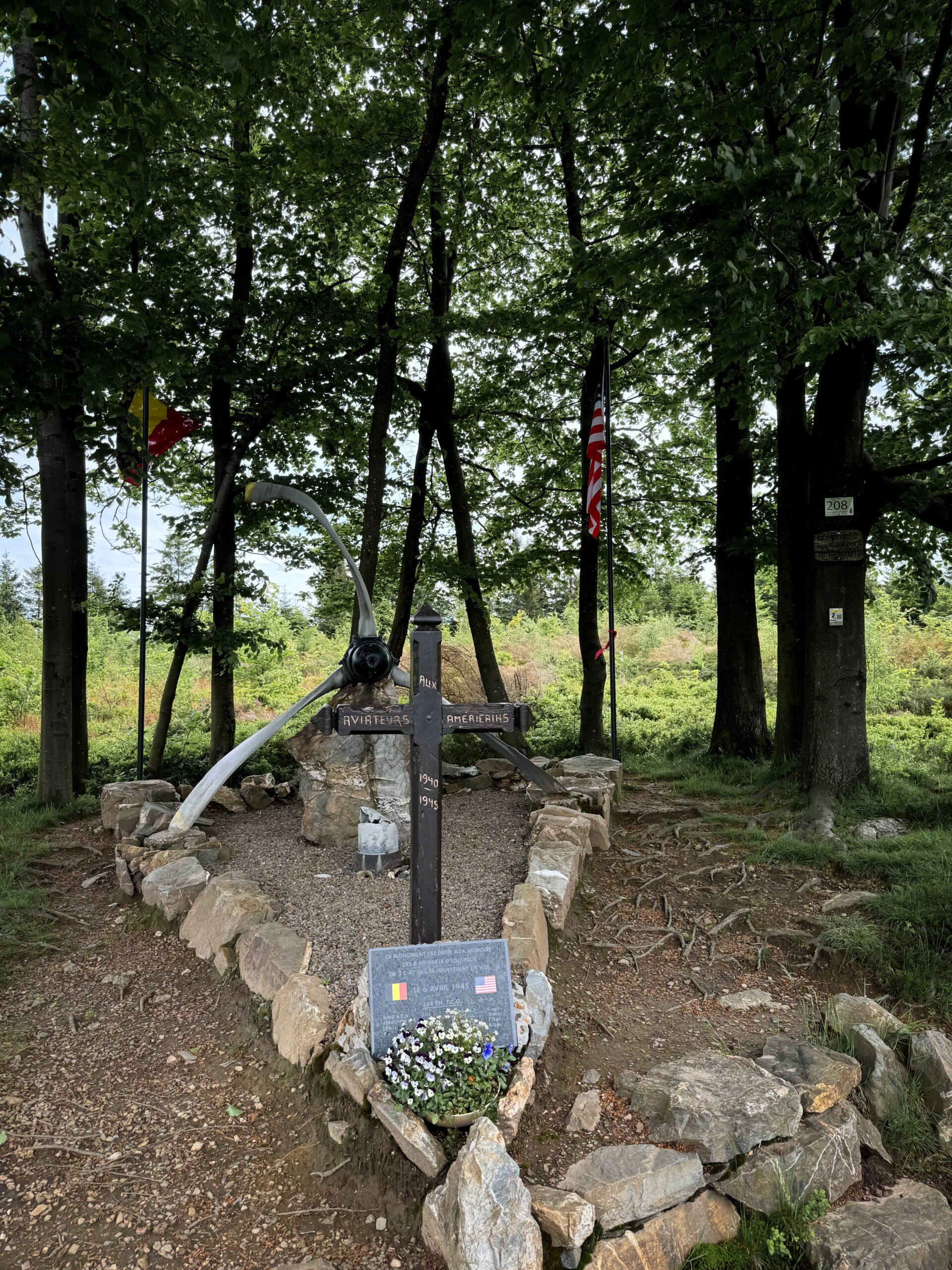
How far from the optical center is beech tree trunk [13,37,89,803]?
25.9ft

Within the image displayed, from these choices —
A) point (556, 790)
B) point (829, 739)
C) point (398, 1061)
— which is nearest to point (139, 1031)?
point (398, 1061)

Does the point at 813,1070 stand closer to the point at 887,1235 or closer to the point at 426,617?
the point at 887,1235

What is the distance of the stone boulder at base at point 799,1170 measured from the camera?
264 centimetres

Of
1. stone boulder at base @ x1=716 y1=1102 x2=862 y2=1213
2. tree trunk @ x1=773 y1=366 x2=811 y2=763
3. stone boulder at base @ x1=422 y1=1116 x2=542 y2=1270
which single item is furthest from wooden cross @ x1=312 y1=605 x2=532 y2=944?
tree trunk @ x1=773 y1=366 x2=811 y2=763

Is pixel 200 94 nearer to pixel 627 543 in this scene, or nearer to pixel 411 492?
pixel 411 492

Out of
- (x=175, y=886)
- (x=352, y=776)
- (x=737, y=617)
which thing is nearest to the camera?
(x=175, y=886)

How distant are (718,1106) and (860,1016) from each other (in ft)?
3.58

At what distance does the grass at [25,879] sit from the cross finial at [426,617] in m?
3.52

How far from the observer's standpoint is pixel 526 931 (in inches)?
164

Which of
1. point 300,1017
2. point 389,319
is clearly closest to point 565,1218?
point 300,1017

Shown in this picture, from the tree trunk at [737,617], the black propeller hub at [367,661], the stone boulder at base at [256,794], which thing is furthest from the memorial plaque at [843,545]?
the stone boulder at base at [256,794]

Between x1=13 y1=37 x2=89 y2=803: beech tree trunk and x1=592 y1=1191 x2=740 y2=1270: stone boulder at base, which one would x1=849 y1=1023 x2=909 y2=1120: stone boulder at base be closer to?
x1=592 y1=1191 x2=740 y2=1270: stone boulder at base

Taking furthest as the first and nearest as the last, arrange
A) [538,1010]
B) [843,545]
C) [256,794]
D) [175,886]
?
[256,794] < [843,545] < [175,886] < [538,1010]

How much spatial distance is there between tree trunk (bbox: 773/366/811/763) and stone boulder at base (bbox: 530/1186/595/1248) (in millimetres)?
6610
